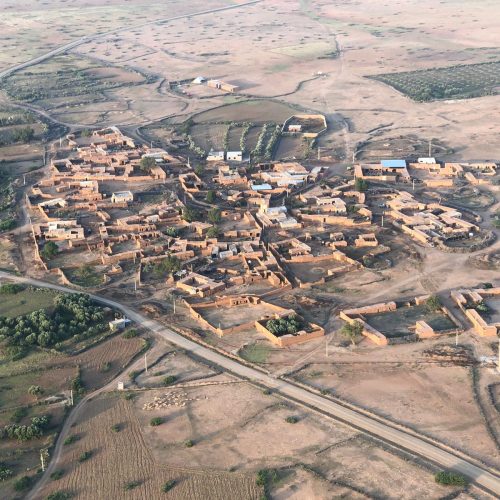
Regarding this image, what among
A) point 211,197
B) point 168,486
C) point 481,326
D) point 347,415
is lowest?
point 347,415

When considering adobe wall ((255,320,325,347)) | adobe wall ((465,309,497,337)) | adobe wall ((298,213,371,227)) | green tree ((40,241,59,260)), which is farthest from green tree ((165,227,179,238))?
adobe wall ((465,309,497,337))

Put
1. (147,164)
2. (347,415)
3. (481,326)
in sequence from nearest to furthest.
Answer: (347,415) < (481,326) < (147,164)

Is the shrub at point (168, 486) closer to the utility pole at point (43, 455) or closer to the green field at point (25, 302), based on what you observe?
the utility pole at point (43, 455)

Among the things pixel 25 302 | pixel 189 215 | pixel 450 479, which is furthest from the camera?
pixel 189 215

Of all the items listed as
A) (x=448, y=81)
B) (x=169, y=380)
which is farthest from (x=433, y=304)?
(x=448, y=81)

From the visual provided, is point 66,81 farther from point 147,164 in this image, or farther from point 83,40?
point 147,164

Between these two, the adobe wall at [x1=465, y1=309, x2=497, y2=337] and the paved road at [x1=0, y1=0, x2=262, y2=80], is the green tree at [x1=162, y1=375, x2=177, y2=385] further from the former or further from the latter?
the paved road at [x1=0, y1=0, x2=262, y2=80]

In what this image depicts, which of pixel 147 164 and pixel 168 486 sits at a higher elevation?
pixel 147 164

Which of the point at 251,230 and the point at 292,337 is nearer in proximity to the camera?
the point at 292,337
